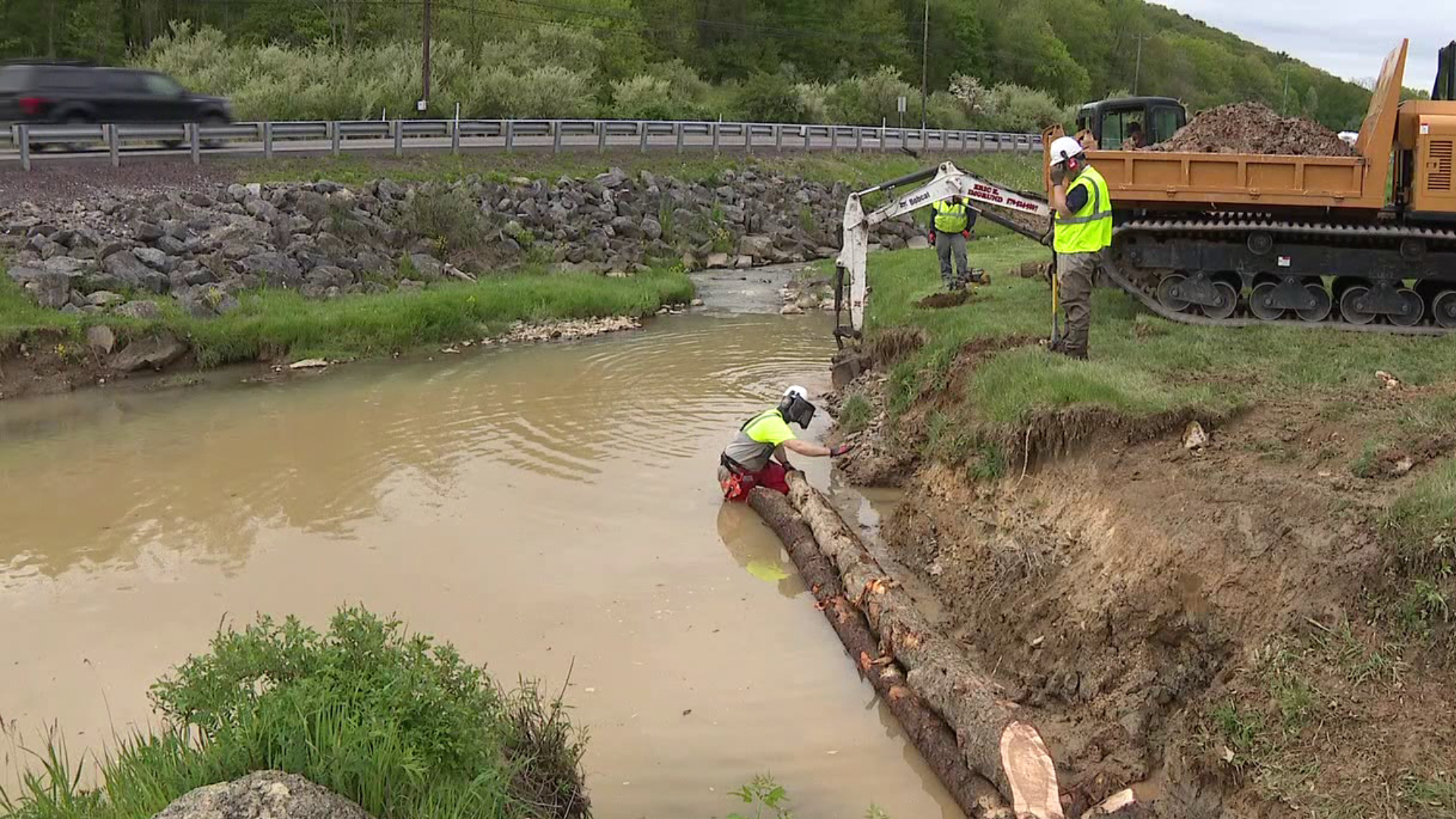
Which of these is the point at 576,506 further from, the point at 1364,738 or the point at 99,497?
the point at 1364,738

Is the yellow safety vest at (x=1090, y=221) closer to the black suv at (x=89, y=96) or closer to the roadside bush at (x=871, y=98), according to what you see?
the black suv at (x=89, y=96)

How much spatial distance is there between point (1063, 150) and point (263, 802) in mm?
A: 8446

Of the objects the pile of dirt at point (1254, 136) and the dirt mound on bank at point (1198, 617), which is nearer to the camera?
the dirt mound on bank at point (1198, 617)

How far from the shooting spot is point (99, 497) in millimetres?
11078

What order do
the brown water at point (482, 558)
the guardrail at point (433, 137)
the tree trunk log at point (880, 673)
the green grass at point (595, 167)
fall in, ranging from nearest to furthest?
the tree trunk log at point (880, 673)
the brown water at point (482, 558)
the guardrail at point (433, 137)
the green grass at point (595, 167)

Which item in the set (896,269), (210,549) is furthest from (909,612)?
(896,269)

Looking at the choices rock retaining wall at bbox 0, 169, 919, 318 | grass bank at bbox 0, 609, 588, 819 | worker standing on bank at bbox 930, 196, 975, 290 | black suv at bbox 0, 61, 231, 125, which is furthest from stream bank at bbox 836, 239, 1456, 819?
black suv at bbox 0, 61, 231, 125

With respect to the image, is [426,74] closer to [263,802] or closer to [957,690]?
[957,690]

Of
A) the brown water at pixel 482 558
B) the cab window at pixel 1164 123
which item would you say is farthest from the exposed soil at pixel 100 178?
the cab window at pixel 1164 123

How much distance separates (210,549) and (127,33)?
148 feet

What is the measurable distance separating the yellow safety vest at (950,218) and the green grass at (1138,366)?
6.99 ft

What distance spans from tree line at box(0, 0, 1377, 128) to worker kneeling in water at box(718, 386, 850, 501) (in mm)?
24238

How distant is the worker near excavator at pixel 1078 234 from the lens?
10266 millimetres

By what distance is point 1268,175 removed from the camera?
12.2 metres
